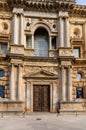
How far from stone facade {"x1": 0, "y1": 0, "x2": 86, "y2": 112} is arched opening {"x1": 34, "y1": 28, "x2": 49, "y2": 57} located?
0.17 m

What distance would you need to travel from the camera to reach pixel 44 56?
2656 centimetres

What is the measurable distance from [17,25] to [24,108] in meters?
7.92

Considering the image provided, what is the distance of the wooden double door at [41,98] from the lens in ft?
82.1

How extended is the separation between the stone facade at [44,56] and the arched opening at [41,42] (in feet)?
0.57

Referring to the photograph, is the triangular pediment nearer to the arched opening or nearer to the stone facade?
the stone facade

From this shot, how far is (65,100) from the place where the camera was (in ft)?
81.3

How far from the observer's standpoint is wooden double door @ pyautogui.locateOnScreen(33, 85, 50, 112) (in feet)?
82.1

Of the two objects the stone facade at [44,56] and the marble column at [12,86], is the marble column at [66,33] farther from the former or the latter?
the marble column at [12,86]

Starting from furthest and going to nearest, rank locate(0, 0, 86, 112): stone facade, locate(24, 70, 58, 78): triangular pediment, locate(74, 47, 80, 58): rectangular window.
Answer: locate(74, 47, 80, 58): rectangular window → locate(24, 70, 58, 78): triangular pediment → locate(0, 0, 86, 112): stone facade

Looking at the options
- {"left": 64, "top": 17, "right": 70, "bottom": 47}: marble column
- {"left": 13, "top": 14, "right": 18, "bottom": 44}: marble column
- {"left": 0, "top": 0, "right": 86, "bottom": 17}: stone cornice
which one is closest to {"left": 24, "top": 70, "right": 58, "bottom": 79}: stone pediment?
{"left": 64, "top": 17, "right": 70, "bottom": 47}: marble column

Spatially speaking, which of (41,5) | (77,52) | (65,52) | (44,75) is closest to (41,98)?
(44,75)

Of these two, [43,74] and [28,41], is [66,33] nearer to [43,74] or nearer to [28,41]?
[28,41]

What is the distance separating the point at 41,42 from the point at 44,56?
161 cm

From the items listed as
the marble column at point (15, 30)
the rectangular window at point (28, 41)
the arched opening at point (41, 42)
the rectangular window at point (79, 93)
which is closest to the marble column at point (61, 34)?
the arched opening at point (41, 42)
